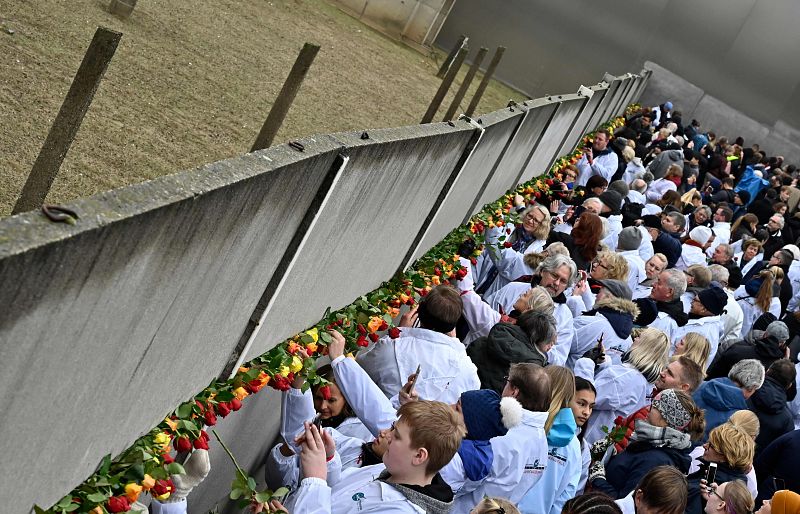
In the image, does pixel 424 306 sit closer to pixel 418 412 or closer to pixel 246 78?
pixel 418 412

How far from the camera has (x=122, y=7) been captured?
1557 cm

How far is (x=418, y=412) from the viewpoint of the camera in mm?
4879

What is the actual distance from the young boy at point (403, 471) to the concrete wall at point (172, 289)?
22.2 inches

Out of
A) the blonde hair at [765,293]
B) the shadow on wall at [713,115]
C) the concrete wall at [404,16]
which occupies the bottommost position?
the blonde hair at [765,293]

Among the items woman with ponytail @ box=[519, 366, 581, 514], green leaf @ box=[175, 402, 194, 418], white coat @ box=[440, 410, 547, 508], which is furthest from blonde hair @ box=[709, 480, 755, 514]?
green leaf @ box=[175, 402, 194, 418]

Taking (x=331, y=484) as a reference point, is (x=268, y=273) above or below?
above

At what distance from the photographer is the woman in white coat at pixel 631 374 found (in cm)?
870

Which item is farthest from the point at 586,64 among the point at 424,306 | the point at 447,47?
the point at 424,306

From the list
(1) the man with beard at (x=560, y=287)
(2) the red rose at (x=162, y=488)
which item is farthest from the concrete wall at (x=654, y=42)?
(2) the red rose at (x=162, y=488)

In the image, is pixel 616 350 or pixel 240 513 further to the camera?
pixel 616 350

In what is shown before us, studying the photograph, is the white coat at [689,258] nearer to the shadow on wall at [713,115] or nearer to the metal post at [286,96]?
the metal post at [286,96]

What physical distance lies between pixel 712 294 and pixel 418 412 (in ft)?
23.4

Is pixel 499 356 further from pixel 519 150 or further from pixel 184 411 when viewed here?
pixel 519 150

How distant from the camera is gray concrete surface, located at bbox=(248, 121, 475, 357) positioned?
5539 millimetres
